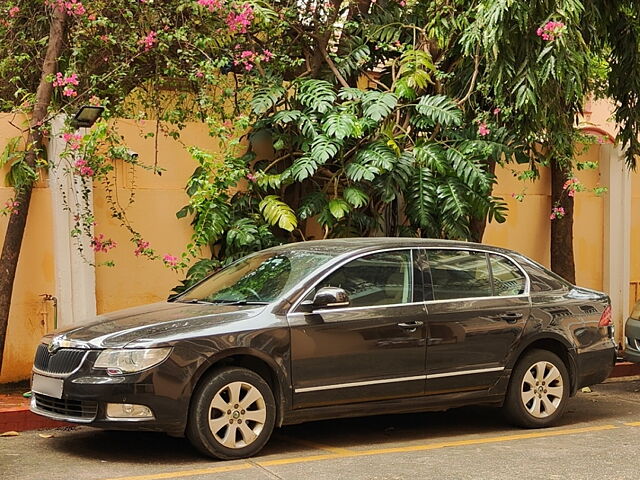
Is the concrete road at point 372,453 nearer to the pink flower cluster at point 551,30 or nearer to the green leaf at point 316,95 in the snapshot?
the green leaf at point 316,95

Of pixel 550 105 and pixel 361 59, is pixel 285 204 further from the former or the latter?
pixel 550 105

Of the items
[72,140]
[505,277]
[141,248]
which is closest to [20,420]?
[141,248]

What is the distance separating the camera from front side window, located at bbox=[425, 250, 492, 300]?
325 inches

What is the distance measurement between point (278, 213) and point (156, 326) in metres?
3.72

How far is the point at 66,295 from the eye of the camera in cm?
1009

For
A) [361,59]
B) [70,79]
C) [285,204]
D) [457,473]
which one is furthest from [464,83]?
[457,473]

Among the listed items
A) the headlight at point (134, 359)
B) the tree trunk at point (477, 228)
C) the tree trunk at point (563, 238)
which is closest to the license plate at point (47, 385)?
the headlight at point (134, 359)

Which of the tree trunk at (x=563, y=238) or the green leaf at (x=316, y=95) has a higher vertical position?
the green leaf at (x=316, y=95)

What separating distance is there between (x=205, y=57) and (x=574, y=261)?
19.5 feet

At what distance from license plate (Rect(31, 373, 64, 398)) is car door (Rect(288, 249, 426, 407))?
5.46 ft

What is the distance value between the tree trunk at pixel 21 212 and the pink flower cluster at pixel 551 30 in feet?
15.3

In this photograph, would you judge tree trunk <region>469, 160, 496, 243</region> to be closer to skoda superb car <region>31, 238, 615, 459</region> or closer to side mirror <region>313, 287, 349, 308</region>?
skoda superb car <region>31, 238, 615, 459</region>

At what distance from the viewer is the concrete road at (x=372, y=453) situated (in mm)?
6832

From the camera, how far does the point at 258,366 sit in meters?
7.42
